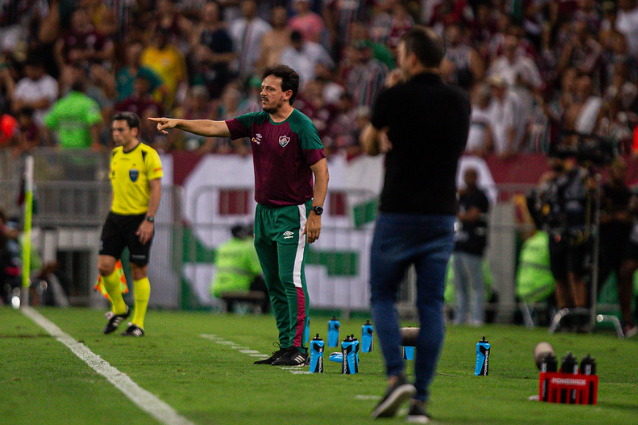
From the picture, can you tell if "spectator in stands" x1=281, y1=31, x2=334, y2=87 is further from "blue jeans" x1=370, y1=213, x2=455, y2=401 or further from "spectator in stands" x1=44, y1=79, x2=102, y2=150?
"blue jeans" x1=370, y1=213, x2=455, y2=401

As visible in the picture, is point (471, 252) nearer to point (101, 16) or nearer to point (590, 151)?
point (590, 151)

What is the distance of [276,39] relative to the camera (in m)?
20.5

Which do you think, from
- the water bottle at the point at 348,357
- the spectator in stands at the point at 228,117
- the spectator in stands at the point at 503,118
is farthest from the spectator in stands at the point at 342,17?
the water bottle at the point at 348,357

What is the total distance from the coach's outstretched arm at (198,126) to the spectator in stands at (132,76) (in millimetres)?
11545

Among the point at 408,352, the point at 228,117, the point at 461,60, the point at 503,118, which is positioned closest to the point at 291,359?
the point at 408,352

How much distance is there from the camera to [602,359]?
11.0 metres

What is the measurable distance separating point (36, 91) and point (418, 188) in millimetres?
15769

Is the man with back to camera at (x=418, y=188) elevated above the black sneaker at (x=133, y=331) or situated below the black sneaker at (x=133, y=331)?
above

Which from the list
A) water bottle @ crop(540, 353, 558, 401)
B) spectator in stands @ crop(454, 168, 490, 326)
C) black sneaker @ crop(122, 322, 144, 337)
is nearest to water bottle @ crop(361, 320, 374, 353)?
black sneaker @ crop(122, 322, 144, 337)

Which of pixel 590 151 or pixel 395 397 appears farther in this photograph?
pixel 590 151

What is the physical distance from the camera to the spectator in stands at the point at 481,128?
17797 mm

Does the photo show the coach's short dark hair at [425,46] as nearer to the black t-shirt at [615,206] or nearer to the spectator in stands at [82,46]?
the black t-shirt at [615,206]

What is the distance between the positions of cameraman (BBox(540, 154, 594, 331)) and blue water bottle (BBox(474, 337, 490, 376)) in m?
6.91

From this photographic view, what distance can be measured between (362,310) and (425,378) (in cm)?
1152
